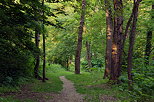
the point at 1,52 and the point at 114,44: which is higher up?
the point at 114,44

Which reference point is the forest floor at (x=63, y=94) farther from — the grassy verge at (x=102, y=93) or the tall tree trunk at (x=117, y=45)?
the tall tree trunk at (x=117, y=45)

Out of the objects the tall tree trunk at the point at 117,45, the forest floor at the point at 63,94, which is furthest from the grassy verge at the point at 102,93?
the tall tree trunk at the point at 117,45

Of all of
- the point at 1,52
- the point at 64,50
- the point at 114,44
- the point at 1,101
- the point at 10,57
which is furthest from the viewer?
the point at 64,50

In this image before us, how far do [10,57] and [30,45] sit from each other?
1.57m

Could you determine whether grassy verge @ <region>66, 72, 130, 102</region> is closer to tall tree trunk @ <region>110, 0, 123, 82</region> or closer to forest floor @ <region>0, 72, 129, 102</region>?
forest floor @ <region>0, 72, 129, 102</region>

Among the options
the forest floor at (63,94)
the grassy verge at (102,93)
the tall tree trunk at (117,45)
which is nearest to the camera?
→ the forest floor at (63,94)

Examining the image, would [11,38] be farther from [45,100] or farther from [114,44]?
[114,44]

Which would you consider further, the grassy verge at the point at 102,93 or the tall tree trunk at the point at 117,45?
the tall tree trunk at the point at 117,45

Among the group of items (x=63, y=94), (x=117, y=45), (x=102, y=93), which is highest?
(x=117, y=45)

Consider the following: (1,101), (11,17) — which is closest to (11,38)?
(11,17)

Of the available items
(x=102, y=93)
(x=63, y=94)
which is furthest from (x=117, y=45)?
(x=63, y=94)

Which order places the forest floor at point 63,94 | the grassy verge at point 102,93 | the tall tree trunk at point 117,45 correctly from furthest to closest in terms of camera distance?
the tall tree trunk at point 117,45, the grassy verge at point 102,93, the forest floor at point 63,94

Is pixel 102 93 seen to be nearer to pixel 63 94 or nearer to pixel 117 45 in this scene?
pixel 63 94

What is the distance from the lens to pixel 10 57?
851cm
